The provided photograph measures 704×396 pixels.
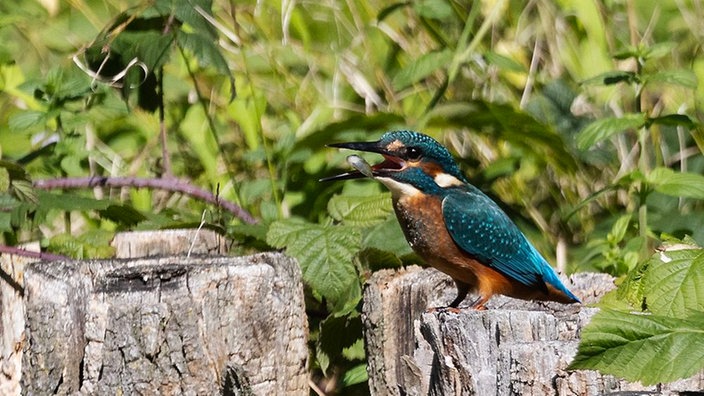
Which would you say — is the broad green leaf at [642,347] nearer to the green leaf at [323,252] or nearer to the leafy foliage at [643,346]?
the leafy foliage at [643,346]

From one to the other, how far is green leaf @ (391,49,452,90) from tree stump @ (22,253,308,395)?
1.53 metres

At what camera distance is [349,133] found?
4.49m

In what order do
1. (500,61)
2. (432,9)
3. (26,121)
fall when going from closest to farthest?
(26,121)
(500,61)
(432,9)

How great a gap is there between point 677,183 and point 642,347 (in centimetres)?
136


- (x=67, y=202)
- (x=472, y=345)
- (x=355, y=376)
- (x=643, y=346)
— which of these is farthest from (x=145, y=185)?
(x=643, y=346)

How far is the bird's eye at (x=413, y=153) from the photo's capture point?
3.53 meters

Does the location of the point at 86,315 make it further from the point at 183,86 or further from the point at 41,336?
the point at 183,86

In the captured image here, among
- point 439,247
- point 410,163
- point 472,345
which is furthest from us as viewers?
point 410,163

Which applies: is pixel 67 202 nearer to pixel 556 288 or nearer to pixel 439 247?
pixel 439 247

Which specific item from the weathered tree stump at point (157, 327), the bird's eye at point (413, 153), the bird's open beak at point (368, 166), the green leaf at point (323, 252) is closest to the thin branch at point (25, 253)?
the weathered tree stump at point (157, 327)

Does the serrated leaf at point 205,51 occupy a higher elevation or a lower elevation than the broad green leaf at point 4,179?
higher

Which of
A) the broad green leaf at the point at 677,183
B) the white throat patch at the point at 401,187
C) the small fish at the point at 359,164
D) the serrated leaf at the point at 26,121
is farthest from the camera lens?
the serrated leaf at the point at 26,121

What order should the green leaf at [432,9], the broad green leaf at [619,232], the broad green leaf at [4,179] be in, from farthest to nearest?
the green leaf at [432,9], the broad green leaf at [619,232], the broad green leaf at [4,179]

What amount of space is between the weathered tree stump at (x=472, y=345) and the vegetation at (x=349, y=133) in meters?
0.17
